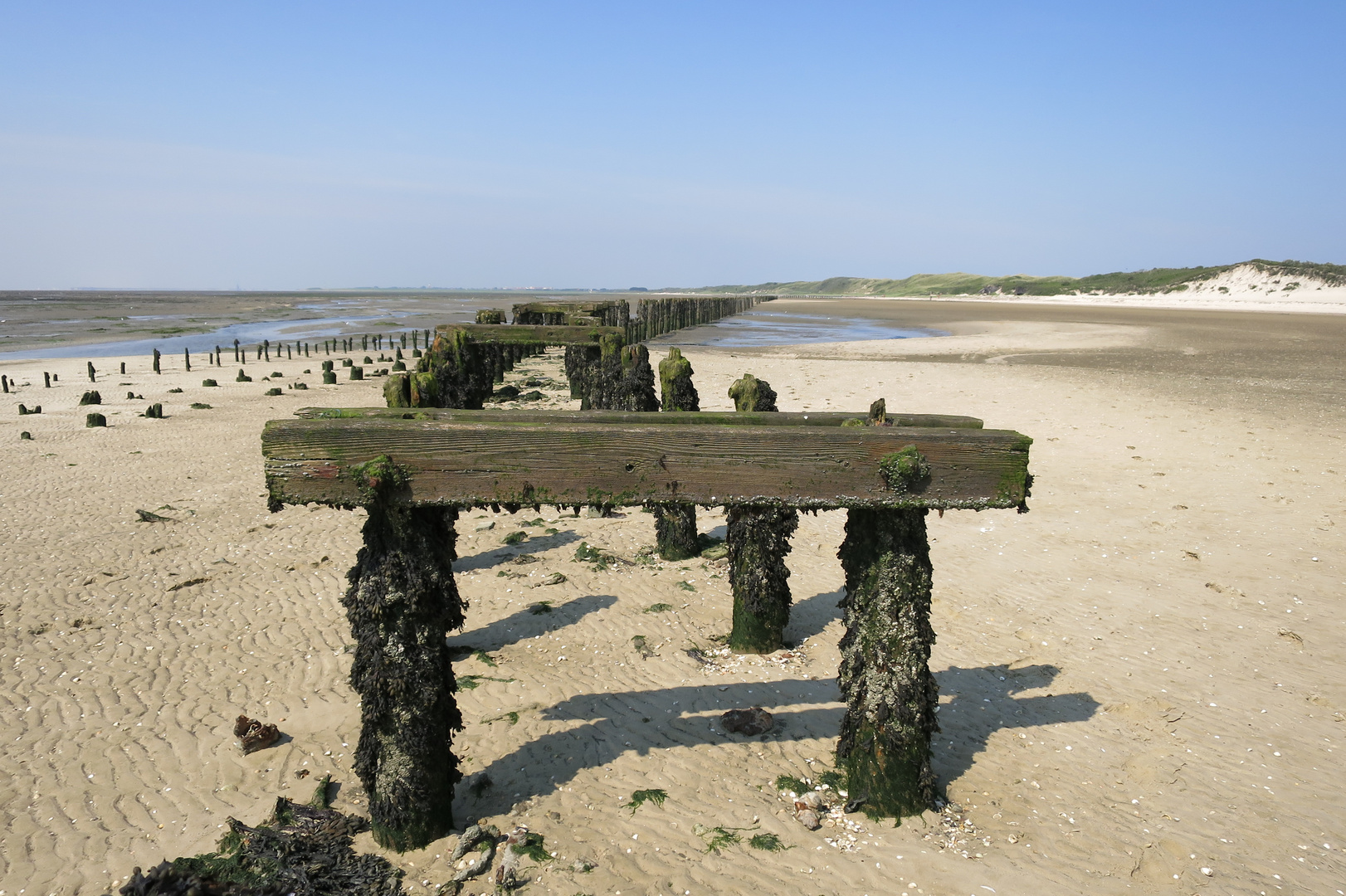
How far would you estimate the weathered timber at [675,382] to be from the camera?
869 cm

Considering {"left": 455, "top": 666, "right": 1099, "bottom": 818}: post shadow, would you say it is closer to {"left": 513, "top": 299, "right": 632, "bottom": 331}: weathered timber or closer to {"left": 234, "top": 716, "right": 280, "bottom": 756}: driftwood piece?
{"left": 234, "top": 716, "right": 280, "bottom": 756}: driftwood piece

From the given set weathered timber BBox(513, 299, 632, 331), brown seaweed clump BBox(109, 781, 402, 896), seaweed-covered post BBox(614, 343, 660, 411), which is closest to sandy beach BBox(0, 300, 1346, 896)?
brown seaweed clump BBox(109, 781, 402, 896)

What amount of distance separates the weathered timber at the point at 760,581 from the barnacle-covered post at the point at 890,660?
2175 mm

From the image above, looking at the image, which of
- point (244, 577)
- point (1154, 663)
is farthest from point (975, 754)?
point (244, 577)

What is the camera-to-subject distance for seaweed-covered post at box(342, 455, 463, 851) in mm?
4164

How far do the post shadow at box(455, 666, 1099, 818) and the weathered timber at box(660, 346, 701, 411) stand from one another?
361 cm

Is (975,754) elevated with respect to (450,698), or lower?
lower

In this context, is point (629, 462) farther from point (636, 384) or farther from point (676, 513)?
point (636, 384)

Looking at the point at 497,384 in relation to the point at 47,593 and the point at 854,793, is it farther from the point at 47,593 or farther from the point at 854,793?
the point at 854,793

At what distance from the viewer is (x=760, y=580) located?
6.79 m

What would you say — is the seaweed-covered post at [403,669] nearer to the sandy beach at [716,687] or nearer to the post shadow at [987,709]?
the sandy beach at [716,687]

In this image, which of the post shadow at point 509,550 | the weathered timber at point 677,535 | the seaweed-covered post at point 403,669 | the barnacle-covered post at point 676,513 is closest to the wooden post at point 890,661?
the seaweed-covered post at point 403,669

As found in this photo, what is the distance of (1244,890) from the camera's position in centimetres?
406

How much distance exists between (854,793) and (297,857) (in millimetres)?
3280
